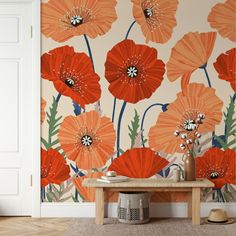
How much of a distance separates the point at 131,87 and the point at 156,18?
29.1 inches

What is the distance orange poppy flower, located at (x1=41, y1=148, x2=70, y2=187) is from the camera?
489 centimetres

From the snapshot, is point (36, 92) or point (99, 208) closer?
point (99, 208)

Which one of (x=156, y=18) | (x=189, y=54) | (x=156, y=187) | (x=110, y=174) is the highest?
(x=156, y=18)

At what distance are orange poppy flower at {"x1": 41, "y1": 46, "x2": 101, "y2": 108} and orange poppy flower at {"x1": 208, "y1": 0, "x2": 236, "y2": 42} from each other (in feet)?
4.28

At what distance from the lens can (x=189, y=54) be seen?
4.88 meters

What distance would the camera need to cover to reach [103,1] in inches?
192

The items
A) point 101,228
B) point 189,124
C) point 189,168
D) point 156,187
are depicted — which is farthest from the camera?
point 189,124

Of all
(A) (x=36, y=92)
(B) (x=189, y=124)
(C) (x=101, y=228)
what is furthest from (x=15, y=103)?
(B) (x=189, y=124)

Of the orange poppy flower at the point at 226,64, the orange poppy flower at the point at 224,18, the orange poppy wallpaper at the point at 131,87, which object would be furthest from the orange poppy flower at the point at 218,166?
the orange poppy flower at the point at 224,18

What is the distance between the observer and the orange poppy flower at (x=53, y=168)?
4.89 meters

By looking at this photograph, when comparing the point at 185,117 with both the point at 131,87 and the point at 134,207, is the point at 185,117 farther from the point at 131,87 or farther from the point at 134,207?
the point at 134,207

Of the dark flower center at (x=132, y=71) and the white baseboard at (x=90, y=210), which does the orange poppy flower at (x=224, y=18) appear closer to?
the dark flower center at (x=132, y=71)

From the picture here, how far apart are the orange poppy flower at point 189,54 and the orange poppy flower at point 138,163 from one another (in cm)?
77

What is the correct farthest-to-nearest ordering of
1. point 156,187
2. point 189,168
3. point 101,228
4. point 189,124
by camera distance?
point 189,124 < point 189,168 < point 156,187 < point 101,228
